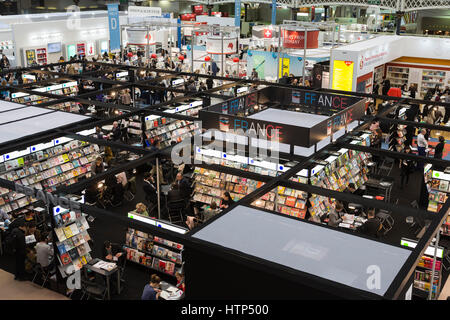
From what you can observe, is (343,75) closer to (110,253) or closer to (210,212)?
(210,212)

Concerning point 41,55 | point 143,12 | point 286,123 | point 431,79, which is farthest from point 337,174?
point 143,12

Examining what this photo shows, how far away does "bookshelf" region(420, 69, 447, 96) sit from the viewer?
20.8m

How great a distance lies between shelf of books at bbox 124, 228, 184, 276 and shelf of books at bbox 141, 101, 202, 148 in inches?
196

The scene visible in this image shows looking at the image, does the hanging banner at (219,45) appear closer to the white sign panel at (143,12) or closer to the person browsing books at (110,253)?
the person browsing books at (110,253)

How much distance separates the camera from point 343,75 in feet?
58.5

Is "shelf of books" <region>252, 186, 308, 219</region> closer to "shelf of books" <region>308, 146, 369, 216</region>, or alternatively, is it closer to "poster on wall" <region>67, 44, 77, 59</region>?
"shelf of books" <region>308, 146, 369, 216</region>

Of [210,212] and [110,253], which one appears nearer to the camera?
[110,253]

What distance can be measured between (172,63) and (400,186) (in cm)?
1532

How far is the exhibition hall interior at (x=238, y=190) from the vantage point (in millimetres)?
5270

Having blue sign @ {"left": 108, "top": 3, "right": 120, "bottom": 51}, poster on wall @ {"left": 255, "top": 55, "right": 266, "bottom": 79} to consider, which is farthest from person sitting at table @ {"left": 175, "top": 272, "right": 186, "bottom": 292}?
blue sign @ {"left": 108, "top": 3, "right": 120, "bottom": 51}

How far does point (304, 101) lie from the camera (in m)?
11.6

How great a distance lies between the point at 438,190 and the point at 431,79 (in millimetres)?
11806

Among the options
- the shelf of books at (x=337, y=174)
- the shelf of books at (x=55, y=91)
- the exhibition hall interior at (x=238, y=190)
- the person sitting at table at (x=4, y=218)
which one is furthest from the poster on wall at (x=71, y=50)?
the shelf of books at (x=337, y=174)
